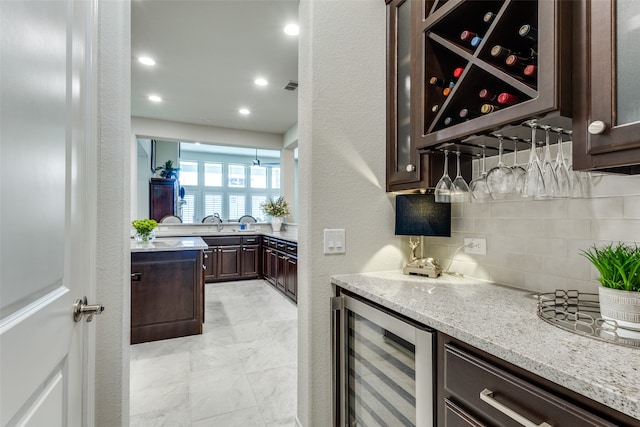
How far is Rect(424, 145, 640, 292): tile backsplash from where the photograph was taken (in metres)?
1.09

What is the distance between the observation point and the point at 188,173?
31.9ft

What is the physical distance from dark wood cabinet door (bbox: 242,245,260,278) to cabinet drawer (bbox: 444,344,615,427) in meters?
5.43

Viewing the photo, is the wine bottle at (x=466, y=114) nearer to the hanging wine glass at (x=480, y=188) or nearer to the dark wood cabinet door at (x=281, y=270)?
the hanging wine glass at (x=480, y=188)

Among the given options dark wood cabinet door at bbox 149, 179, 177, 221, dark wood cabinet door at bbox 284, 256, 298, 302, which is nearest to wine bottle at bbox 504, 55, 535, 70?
dark wood cabinet door at bbox 284, 256, 298, 302

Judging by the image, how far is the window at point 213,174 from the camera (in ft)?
32.9

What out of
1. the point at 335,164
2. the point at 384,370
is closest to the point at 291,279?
the point at 335,164

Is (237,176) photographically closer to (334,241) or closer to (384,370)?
(334,241)

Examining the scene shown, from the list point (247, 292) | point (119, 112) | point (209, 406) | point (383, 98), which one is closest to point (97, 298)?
point (119, 112)

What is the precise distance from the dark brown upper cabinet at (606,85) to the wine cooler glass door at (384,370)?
0.74 metres

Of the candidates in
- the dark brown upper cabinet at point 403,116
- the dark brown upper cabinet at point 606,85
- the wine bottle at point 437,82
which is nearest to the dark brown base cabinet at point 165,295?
the dark brown upper cabinet at point 403,116

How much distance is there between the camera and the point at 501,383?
789mm

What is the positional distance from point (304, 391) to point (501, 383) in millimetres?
1158

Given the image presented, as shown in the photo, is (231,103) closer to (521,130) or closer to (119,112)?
(119,112)

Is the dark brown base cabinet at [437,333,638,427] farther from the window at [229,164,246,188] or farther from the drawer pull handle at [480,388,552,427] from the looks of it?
the window at [229,164,246,188]
